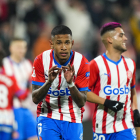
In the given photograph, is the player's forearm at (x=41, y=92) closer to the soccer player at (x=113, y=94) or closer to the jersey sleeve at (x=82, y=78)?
the jersey sleeve at (x=82, y=78)

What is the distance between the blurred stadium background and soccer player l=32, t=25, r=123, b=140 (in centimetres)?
579

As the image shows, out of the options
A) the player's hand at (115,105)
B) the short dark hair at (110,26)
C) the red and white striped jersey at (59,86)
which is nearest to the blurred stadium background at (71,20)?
the short dark hair at (110,26)

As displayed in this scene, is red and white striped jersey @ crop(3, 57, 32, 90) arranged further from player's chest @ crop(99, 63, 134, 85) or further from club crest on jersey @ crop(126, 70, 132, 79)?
club crest on jersey @ crop(126, 70, 132, 79)

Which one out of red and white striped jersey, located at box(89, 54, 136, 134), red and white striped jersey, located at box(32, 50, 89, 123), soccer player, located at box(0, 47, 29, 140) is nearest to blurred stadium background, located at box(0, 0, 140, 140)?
soccer player, located at box(0, 47, 29, 140)

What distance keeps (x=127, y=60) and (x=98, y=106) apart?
0.77 m

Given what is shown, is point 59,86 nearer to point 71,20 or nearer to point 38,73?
point 38,73

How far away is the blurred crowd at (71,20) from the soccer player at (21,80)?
2.37m

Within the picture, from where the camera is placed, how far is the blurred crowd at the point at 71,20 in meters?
10.4

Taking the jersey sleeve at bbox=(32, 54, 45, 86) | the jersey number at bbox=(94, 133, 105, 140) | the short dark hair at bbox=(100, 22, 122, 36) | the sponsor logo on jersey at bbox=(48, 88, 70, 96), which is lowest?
the jersey number at bbox=(94, 133, 105, 140)

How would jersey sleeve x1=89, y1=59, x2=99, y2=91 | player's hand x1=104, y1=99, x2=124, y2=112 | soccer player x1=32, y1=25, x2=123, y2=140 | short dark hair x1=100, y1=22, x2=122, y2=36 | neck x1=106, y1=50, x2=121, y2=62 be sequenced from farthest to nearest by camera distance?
short dark hair x1=100, y1=22, x2=122, y2=36 < neck x1=106, y1=50, x2=121, y2=62 < jersey sleeve x1=89, y1=59, x2=99, y2=91 < player's hand x1=104, y1=99, x2=124, y2=112 < soccer player x1=32, y1=25, x2=123, y2=140

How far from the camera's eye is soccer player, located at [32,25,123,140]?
393 cm

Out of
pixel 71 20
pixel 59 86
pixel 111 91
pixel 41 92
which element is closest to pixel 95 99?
pixel 111 91

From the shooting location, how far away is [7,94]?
5.74 metres

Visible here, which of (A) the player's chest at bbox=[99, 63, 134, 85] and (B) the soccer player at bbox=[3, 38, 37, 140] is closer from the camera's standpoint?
(A) the player's chest at bbox=[99, 63, 134, 85]
